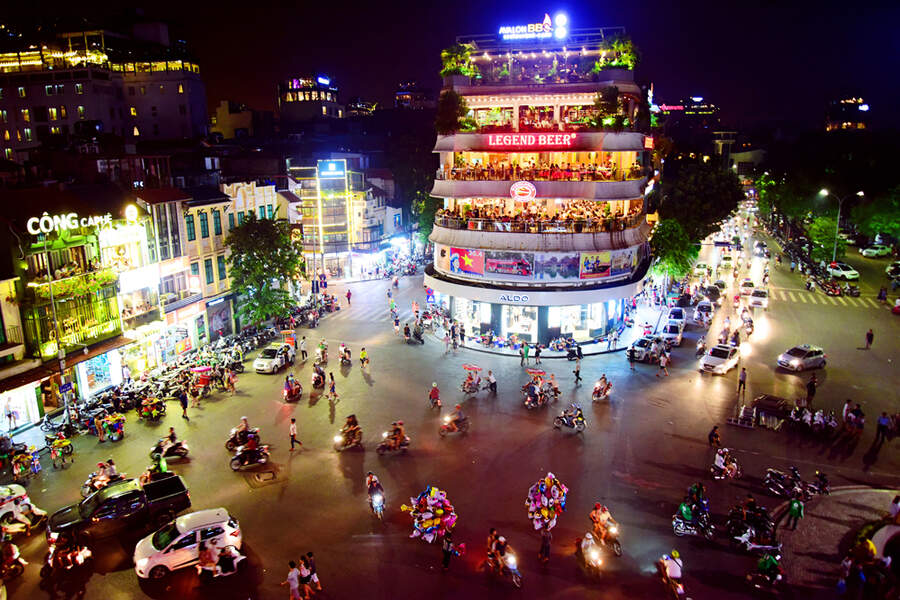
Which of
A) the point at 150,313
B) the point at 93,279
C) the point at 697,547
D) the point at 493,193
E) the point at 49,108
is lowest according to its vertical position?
the point at 697,547

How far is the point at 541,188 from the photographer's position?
43.3 metres

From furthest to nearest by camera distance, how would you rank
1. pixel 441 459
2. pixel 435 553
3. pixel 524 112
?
1. pixel 524 112
2. pixel 441 459
3. pixel 435 553

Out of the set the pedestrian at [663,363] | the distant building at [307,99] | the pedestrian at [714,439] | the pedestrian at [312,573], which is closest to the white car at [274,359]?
the pedestrian at [312,573]

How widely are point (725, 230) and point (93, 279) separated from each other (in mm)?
103167

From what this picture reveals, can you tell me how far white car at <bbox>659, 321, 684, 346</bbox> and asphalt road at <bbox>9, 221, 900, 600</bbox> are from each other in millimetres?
1132

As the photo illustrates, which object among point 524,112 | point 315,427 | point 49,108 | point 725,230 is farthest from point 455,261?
point 725,230

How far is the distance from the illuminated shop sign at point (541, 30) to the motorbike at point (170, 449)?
37628 millimetres

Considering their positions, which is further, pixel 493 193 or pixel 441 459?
pixel 493 193

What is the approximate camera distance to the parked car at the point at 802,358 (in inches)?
1473

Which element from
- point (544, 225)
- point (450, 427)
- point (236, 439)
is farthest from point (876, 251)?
point (236, 439)

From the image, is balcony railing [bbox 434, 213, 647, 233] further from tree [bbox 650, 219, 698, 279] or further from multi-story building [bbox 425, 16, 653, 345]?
A: tree [bbox 650, 219, 698, 279]

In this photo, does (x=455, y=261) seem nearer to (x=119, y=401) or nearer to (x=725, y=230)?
(x=119, y=401)

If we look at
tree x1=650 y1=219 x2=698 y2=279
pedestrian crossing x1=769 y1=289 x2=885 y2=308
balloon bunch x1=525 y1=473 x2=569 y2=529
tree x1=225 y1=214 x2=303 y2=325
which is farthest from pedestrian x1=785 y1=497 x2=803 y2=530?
pedestrian crossing x1=769 y1=289 x2=885 y2=308

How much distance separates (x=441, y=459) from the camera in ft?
87.1
